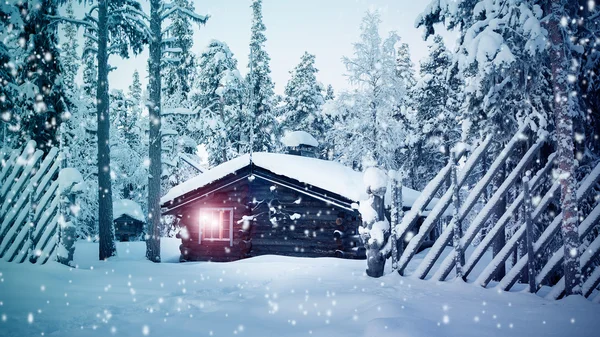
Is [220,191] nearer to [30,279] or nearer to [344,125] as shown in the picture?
[30,279]

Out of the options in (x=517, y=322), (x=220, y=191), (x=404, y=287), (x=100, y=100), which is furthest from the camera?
→ (x=220, y=191)

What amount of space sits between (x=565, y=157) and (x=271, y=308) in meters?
4.69

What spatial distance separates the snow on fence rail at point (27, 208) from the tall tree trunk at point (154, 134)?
7433 mm

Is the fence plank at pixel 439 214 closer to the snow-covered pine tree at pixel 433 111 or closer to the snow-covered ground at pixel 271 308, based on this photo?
the snow-covered ground at pixel 271 308

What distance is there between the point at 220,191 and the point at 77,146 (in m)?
17.3

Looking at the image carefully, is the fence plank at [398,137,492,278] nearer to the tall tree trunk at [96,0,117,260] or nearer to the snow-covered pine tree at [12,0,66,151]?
the tall tree trunk at [96,0,117,260]

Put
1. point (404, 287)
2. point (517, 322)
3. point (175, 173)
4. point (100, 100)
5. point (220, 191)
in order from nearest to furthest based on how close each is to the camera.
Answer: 1. point (517, 322)
2. point (404, 287)
3. point (100, 100)
4. point (220, 191)
5. point (175, 173)

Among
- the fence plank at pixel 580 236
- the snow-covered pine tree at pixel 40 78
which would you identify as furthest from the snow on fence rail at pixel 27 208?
the snow-covered pine tree at pixel 40 78

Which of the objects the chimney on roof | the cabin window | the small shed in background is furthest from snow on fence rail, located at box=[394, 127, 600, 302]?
the small shed in background

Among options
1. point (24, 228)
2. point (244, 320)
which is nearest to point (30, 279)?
point (24, 228)

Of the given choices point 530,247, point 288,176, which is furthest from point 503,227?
point 288,176

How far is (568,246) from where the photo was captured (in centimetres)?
502

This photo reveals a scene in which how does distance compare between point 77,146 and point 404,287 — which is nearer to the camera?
point 404,287

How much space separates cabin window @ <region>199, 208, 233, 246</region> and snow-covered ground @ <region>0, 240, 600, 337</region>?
774cm
